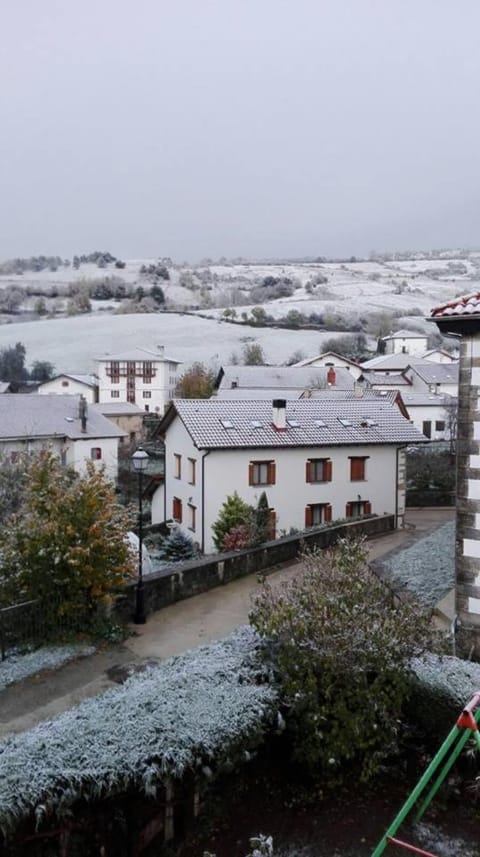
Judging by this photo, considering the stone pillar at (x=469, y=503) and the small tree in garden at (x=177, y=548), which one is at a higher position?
the stone pillar at (x=469, y=503)

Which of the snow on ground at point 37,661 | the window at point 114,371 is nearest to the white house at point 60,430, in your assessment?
the snow on ground at point 37,661

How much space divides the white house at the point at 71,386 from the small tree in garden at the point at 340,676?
6902cm

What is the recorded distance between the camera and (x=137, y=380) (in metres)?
85.7

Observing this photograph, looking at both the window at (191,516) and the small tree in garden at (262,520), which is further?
the window at (191,516)

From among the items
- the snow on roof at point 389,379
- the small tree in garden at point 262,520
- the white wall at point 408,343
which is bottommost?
the small tree in garden at point 262,520

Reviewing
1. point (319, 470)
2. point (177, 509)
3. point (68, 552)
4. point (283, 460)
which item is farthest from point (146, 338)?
point (68, 552)

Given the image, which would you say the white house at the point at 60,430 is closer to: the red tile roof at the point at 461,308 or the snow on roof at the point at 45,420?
the snow on roof at the point at 45,420

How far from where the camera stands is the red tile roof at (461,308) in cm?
1131

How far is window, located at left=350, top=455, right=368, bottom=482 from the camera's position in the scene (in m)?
29.4

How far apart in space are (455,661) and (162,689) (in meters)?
4.12

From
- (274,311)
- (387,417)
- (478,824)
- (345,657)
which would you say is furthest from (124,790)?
(274,311)

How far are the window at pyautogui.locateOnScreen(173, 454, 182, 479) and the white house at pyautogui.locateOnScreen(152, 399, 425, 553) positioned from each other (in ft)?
0.14

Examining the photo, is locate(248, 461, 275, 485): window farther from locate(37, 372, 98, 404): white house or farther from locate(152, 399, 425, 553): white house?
locate(37, 372, 98, 404): white house

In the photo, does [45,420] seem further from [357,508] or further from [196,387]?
[196,387]
